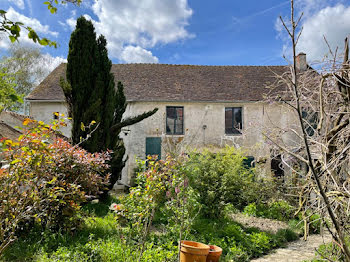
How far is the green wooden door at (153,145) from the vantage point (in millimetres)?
16250

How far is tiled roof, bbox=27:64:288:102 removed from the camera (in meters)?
16.7

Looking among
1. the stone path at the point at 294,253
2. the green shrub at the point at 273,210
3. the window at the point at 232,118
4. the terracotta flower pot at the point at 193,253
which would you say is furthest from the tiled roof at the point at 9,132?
the window at the point at 232,118

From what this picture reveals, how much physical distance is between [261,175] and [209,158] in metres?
3.18

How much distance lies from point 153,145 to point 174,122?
1.91 m

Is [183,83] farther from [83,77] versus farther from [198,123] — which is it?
[83,77]

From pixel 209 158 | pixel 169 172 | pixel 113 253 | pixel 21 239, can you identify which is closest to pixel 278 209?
pixel 209 158

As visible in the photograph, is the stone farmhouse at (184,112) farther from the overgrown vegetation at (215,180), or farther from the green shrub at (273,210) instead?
the overgrown vegetation at (215,180)

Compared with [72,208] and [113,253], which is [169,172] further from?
[72,208]

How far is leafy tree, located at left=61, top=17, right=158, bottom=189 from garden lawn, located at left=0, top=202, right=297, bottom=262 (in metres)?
3.16

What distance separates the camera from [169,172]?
5.25 meters

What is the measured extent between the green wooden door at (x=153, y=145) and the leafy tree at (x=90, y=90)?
565cm

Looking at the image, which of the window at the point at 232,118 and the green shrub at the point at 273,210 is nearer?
the green shrub at the point at 273,210

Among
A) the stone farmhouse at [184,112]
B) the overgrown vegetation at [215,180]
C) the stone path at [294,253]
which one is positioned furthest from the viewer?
the stone farmhouse at [184,112]

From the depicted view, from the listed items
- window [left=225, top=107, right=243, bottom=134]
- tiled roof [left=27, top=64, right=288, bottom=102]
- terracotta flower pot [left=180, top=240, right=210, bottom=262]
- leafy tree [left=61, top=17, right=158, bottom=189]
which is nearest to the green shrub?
leafy tree [left=61, top=17, right=158, bottom=189]
